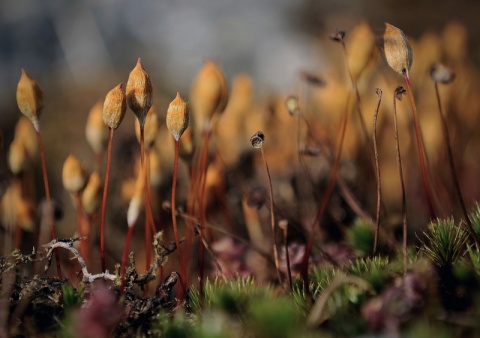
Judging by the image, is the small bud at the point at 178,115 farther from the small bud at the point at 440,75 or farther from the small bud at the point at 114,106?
the small bud at the point at 440,75

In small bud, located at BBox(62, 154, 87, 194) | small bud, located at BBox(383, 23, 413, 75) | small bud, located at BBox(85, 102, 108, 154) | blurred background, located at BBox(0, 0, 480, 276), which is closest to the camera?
small bud, located at BBox(383, 23, 413, 75)

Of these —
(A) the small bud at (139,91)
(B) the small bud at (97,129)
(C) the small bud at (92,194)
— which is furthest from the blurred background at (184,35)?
(A) the small bud at (139,91)

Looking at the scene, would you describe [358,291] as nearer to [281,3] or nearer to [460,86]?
[460,86]

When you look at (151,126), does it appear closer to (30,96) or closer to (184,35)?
(30,96)

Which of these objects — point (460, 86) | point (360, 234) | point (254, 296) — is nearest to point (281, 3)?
point (460, 86)

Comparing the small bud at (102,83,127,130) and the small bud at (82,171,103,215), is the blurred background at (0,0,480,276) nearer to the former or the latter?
the small bud at (82,171,103,215)

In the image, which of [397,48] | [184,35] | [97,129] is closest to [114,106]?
[97,129]

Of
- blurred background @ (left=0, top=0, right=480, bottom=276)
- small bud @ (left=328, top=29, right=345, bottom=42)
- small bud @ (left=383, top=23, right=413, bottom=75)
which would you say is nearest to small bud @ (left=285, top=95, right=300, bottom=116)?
small bud @ (left=328, top=29, right=345, bottom=42)
